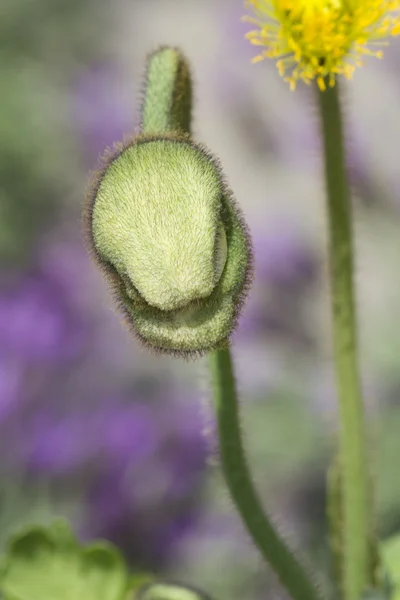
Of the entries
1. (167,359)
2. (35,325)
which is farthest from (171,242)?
(167,359)

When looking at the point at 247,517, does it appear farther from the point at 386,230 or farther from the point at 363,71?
the point at 363,71

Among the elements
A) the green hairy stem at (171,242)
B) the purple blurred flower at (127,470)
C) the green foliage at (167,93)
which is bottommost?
the purple blurred flower at (127,470)

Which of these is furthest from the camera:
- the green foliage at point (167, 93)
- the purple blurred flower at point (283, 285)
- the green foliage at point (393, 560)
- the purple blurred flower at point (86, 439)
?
the purple blurred flower at point (283, 285)

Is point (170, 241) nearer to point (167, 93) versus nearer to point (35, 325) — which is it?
point (167, 93)

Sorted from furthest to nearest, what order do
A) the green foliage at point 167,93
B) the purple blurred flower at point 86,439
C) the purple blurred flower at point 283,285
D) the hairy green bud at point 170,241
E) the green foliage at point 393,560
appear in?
the purple blurred flower at point 283,285
the purple blurred flower at point 86,439
the green foliage at point 393,560
the green foliage at point 167,93
the hairy green bud at point 170,241

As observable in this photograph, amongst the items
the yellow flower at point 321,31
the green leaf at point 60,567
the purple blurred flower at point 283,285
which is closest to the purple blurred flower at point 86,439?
the purple blurred flower at point 283,285

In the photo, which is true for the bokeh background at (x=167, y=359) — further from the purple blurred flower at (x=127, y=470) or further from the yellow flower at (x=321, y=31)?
the yellow flower at (x=321, y=31)
